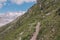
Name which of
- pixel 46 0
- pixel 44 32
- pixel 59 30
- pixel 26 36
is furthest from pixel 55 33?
pixel 46 0

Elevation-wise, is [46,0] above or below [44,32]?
above

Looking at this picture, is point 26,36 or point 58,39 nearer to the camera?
point 58,39

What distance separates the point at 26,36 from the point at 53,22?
1181 cm

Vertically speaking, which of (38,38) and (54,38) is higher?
(38,38)

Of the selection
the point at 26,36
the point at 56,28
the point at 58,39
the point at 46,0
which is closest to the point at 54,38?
the point at 58,39

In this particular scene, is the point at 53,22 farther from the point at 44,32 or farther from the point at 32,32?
the point at 32,32

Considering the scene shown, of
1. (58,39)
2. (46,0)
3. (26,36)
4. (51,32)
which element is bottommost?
(58,39)

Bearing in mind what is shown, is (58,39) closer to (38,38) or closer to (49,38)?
(49,38)

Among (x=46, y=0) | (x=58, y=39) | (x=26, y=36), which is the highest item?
(x=46, y=0)

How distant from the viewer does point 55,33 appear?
165 ft

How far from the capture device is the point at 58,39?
156ft

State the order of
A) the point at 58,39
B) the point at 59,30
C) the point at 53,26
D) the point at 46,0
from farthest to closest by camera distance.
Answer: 1. the point at 46,0
2. the point at 53,26
3. the point at 59,30
4. the point at 58,39

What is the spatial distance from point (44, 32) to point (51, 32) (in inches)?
136

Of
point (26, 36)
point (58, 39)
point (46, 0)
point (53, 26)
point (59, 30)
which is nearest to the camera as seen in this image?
point (58, 39)
